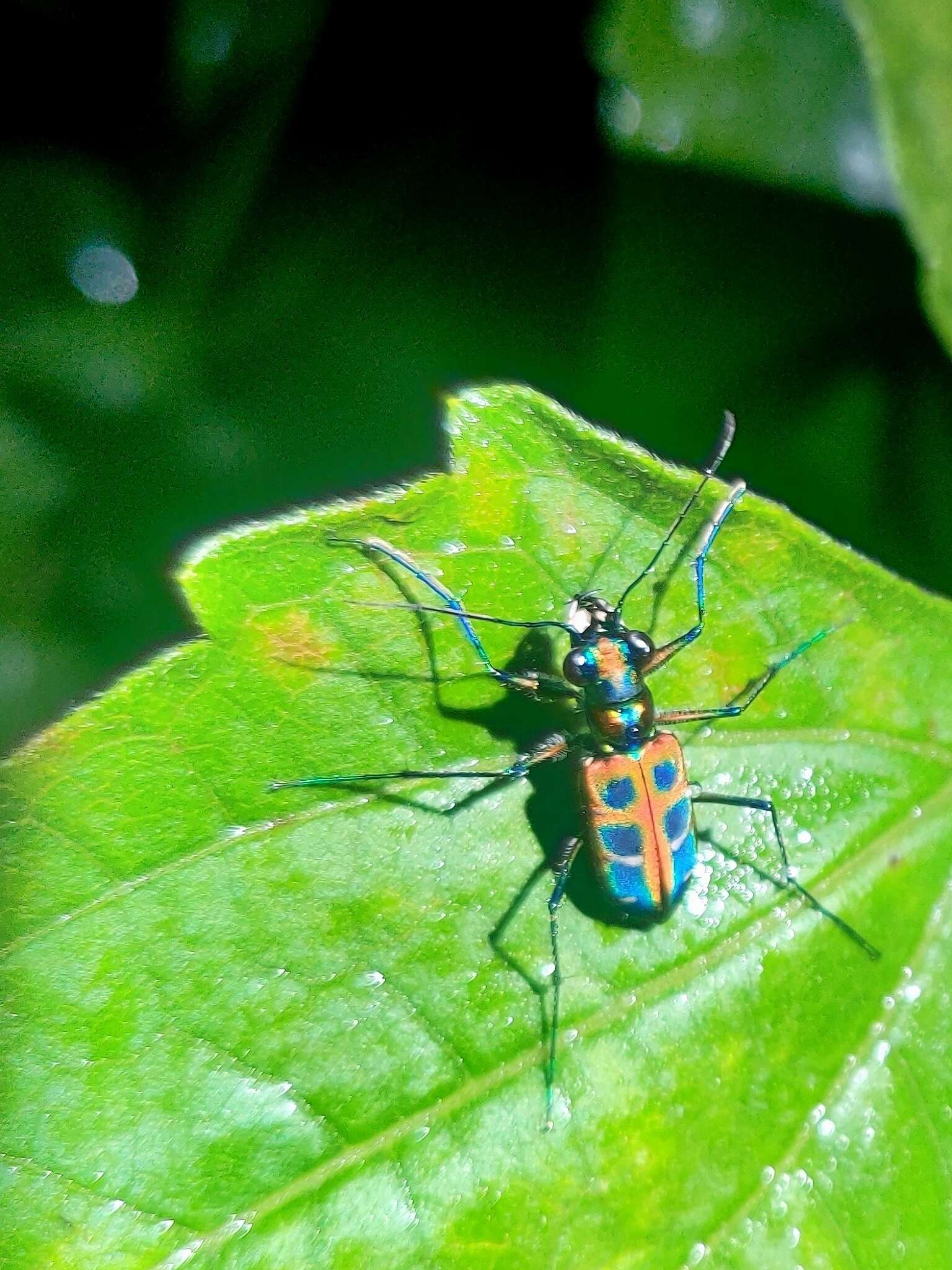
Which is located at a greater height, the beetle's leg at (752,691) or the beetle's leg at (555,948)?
the beetle's leg at (752,691)

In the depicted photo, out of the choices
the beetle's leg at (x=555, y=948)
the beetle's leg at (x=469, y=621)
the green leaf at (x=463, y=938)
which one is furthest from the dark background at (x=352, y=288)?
the beetle's leg at (x=555, y=948)

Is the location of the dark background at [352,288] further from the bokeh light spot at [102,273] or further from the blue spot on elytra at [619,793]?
the blue spot on elytra at [619,793]

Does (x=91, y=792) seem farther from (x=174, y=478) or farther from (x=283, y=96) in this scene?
(x=283, y=96)

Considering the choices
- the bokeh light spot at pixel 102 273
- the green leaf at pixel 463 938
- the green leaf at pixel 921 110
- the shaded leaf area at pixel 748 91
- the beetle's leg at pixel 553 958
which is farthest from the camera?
the bokeh light spot at pixel 102 273

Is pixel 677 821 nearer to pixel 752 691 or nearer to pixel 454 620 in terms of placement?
pixel 752 691

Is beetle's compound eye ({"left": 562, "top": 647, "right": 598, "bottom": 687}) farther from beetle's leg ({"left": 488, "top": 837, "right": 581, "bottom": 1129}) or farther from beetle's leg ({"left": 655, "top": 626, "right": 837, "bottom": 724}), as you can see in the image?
beetle's leg ({"left": 488, "top": 837, "right": 581, "bottom": 1129})

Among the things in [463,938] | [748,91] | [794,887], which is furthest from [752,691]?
[748,91]
